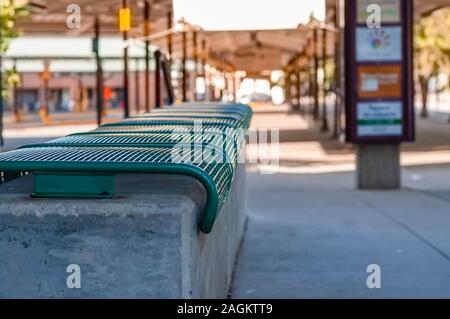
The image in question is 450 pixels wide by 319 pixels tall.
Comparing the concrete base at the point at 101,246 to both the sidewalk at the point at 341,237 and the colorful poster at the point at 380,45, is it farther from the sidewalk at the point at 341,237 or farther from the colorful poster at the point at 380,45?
the colorful poster at the point at 380,45

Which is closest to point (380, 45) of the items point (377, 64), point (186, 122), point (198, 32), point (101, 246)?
point (377, 64)

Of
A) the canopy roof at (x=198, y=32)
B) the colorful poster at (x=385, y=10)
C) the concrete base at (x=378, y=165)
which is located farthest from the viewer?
the canopy roof at (x=198, y=32)

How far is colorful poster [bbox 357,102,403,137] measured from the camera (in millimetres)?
15094

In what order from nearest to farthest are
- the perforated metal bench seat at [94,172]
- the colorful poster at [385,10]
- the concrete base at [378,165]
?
the perforated metal bench seat at [94,172], the colorful poster at [385,10], the concrete base at [378,165]

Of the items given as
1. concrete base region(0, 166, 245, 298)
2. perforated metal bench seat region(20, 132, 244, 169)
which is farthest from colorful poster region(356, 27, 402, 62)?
concrete base region(0, 166, 245, 298)

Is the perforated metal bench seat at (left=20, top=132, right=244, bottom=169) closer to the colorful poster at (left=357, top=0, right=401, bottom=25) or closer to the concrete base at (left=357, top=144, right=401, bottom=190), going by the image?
the colorful poster at (left=357, top=0, right=401, bottom=25)

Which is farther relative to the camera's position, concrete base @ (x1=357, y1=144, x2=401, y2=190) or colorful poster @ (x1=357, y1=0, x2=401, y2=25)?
concrete base @ (x1=357, y1=144, x2=401, y2=190)

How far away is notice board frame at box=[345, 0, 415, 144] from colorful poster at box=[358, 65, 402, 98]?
6 centimetres

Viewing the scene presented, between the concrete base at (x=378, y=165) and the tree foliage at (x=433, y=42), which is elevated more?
the tree foliage at (x=433, y=42)

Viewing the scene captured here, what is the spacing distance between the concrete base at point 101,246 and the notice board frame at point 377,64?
1082 centimetres

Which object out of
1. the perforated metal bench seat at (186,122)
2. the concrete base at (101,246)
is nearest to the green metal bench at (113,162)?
the concrete base at (101,246)

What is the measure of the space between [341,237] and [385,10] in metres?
5.99

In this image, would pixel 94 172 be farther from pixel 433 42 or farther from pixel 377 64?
pixel 433 42

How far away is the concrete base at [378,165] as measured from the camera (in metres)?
15.4
